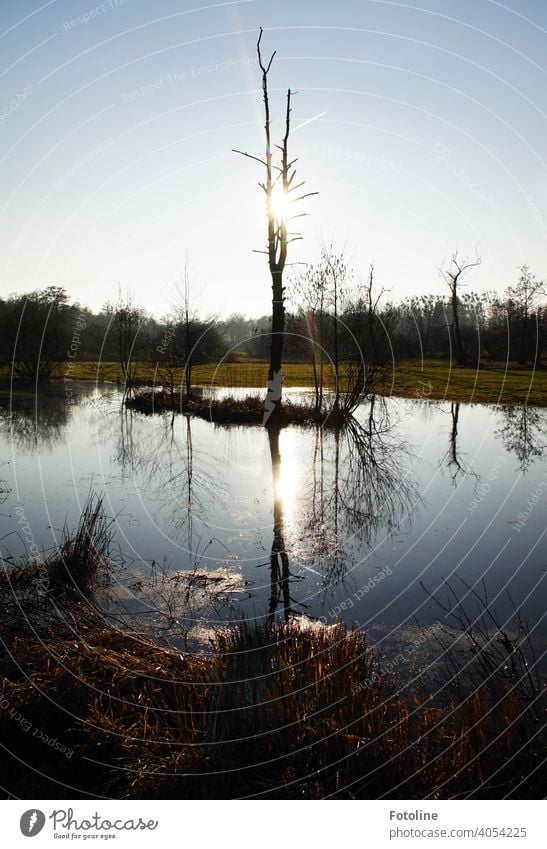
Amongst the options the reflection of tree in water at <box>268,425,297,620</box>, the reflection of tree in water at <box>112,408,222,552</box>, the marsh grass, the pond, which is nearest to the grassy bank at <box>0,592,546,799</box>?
the marsh grass

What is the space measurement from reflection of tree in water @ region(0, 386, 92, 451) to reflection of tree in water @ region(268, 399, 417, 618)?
7023 mm

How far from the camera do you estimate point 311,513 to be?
11.0 metres

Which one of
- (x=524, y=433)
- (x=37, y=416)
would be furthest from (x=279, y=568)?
(x=37, y=416)

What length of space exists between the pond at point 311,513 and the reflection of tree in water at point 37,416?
0.20 meters

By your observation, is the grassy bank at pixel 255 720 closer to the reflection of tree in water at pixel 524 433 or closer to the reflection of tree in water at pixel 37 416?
the reflection of tree in water at pixel 524 433

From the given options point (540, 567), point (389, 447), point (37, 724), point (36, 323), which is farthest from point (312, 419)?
point (36, 323)

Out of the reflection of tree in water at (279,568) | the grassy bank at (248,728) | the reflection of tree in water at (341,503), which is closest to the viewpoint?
the grassy bank at (248,728)

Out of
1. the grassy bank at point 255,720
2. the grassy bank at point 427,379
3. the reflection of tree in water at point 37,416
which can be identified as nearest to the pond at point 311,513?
the reflection of tree in water at point 37,416

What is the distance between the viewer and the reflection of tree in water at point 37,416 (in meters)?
19.1

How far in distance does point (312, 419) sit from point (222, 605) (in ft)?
50.9

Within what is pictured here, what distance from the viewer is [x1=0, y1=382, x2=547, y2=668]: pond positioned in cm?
738

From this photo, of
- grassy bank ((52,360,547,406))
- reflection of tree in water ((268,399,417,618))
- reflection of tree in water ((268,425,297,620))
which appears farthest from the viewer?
grassy bank ((52,360,547,406))

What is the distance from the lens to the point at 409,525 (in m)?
10.3

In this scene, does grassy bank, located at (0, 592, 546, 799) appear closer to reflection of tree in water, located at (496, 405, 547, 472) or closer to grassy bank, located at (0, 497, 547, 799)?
grassy bank, located at (0, 497, 547, 799)
